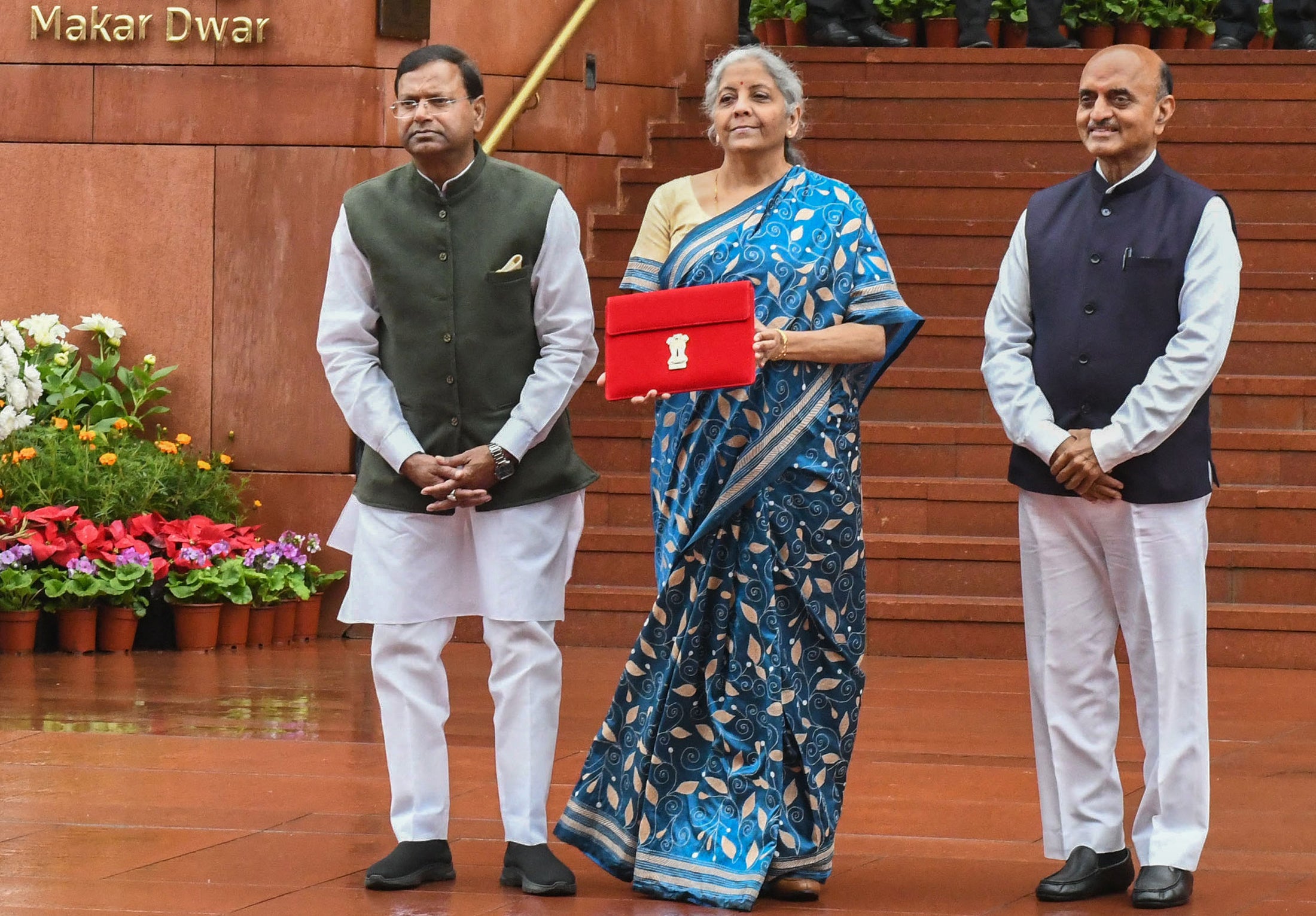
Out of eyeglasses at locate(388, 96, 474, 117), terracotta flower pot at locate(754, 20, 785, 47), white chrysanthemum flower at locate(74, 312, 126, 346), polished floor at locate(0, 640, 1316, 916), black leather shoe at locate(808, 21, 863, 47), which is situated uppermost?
terracotta flower pot at locate(754, 20, 785, 47)

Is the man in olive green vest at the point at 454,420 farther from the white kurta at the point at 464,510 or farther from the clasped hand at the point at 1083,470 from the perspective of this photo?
the clasped hand at the point at 1083,470

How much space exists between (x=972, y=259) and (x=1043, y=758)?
580 centimetres

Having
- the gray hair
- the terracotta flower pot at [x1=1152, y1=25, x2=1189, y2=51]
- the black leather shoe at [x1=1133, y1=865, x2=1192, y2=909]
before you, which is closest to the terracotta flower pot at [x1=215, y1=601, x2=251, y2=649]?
the gray hair

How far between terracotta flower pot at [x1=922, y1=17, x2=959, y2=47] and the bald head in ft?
28.4

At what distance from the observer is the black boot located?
41.3ft

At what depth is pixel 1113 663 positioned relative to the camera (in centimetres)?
480

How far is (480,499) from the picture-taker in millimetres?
4695

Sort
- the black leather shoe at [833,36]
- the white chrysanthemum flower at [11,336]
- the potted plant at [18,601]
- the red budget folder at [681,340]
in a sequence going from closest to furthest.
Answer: the red budget folder at [681,340], the potted plant at [18,601], the white chrysanthemum flower at [11,336], the black leather shoe at [833,36]

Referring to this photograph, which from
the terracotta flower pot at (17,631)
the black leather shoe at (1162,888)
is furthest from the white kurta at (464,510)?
the terracotta flower pot at (17,631)

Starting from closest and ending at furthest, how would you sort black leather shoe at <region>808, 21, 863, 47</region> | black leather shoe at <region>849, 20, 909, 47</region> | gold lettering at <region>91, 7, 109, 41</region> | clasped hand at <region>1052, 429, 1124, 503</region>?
clasped hand at <region>1052, 429, 1124, 503</region>, gold lettering at <region>91, 7, 109, 41</region>, black leather shoe at <region>808, 21, 863, 47</region>, black leather shoe at <region>849, 20, 909, 47</region>

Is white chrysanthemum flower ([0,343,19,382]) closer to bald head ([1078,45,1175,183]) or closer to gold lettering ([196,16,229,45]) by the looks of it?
gold lettering ([196,16,229,45])

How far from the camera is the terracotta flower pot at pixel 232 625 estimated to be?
8.56 meters

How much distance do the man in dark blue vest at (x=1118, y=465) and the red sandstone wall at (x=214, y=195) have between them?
16.5 ft

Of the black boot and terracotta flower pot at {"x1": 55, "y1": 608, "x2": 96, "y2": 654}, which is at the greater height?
the black boot
